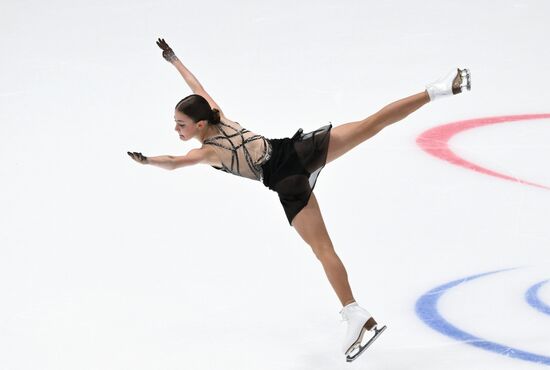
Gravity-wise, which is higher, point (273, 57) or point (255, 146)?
point (273, 57)

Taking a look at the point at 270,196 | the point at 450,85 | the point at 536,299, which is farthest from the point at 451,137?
the point at 536,299

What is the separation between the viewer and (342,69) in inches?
335

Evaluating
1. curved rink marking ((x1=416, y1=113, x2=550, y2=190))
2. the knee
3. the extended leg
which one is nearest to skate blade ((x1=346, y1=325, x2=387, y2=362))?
the knee

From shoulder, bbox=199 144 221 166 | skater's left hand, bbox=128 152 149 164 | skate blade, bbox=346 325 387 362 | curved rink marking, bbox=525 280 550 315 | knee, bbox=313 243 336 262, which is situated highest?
shoulder, bbox=199 144 221 166

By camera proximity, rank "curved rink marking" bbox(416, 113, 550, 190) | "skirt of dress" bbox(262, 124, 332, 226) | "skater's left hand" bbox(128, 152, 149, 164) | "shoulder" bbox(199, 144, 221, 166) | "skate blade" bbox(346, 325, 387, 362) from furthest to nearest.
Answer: "curved rink marking" bbox(416, 113, 550, 190) < "skirt of dress" bbox(262, 124, 332, 226) < "shoulder" bbox(199, 144, 221, 166) < "skate blade" bbox(346, 325, 387, 362) < "skater's left hand" bbox(128, 152, 149, 164)

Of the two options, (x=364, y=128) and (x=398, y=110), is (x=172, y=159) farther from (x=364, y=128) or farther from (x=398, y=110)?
(x=398, y=110)

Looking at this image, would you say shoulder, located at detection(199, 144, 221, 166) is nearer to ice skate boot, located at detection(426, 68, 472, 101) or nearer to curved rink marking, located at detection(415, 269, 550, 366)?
ice skate boot, located at detection(426, 68, 472, 101)

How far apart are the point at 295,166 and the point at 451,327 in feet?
3.61

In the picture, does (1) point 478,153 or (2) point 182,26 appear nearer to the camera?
(1) point 478,153

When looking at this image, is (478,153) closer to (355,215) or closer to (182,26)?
(355,215)

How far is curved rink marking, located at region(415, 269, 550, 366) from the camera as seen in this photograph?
4.43 metres

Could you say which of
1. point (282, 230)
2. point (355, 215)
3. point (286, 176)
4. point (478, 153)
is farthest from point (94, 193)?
point (478, 153)

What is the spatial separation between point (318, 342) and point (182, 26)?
568 cm

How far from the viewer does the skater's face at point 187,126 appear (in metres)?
4.62
